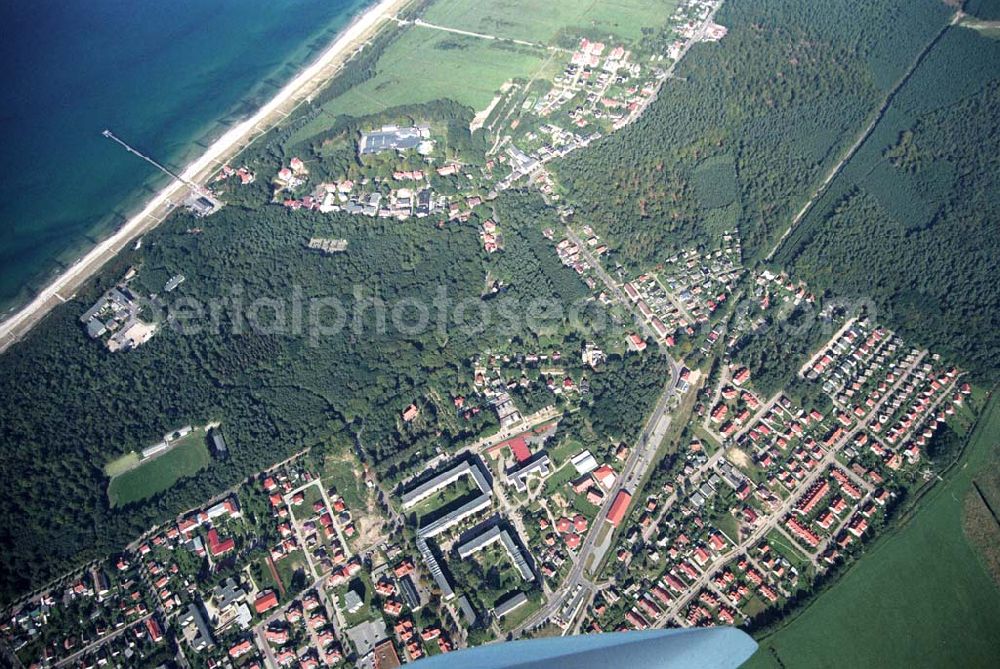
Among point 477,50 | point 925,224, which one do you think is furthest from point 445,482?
point 477,50

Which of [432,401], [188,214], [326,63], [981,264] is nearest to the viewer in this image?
[432,401]

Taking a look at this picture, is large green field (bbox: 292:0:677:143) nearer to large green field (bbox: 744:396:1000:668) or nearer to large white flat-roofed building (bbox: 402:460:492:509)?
large white flat-roofed building (bbox: 402:460:492:509)

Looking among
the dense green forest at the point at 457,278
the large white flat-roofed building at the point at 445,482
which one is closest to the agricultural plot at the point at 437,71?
the dense green forest at the point at 457,278

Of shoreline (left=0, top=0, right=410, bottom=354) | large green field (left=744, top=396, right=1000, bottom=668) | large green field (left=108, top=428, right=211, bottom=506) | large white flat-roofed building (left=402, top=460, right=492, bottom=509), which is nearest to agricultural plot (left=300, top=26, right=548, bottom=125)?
shoreline (left=0, top=0, right=410, bottom=354)

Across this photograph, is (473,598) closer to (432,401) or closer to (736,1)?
(432,401)

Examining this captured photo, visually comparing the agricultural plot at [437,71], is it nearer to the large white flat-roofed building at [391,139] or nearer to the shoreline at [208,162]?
the shoreline at [208,162]

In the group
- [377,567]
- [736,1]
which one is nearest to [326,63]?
[736,1]
